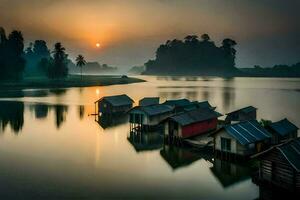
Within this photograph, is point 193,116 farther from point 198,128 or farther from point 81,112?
point 81,112

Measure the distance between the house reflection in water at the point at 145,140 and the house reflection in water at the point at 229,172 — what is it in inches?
501

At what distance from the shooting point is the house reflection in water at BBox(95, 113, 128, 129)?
71.9 m

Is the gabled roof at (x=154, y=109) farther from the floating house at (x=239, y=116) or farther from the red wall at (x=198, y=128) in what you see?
the floating house at (x=239, y=116)

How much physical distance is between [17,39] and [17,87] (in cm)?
3538

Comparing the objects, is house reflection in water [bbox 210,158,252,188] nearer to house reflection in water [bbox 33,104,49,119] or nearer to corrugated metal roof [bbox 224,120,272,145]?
corrugated metal roof [bbox 224,120,272,145]

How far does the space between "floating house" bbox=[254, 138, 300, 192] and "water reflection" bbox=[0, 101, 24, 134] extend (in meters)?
49.0

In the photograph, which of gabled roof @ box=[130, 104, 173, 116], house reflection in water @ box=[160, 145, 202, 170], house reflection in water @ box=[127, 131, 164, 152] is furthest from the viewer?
gabled roof @ box=[130, 104, 173, 116]

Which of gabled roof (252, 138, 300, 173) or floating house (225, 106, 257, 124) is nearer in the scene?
gabled roof (252, 138, 300, 173)

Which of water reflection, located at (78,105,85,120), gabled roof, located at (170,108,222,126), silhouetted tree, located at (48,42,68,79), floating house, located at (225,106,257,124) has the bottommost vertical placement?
water reflection, located at (78,105,85,120)

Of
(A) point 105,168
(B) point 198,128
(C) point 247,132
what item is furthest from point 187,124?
(A) point 105,168

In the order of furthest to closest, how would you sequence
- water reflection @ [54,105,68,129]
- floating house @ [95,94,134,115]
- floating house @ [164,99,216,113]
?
floating house @ [95,94,134,115] < water reflection @ [54,105,68,129] < floating house @ [164,99,216,113]

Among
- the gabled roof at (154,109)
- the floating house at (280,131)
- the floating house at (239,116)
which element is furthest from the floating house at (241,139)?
the floating house at (239,116)

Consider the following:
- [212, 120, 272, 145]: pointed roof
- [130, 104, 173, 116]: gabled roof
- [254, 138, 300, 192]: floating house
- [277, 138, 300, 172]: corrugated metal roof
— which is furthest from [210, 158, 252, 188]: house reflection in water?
[130, 104, 173, 116]: gabled roof

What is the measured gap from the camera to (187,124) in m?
51.0
